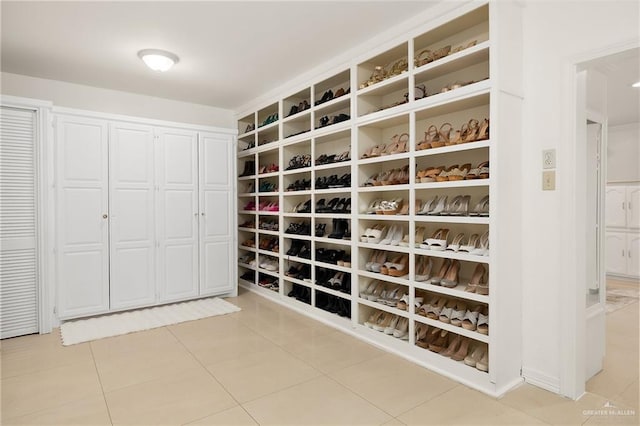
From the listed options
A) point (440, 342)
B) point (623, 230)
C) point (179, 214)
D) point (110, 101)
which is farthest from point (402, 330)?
point (623, 230)

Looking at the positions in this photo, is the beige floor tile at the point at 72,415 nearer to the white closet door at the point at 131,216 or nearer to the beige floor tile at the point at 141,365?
the beige floor tile at the point at 141,365

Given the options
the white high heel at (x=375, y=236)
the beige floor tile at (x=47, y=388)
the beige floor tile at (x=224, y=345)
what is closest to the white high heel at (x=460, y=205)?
the white high heel at (x=375, y=236)

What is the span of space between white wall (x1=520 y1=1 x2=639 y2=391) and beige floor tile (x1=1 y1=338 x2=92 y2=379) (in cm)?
371

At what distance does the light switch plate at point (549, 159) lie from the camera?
2584 mm

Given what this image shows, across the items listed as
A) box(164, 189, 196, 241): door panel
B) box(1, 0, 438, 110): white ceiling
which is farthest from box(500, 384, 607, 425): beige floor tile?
box(164, 189, 196, 241): door panel

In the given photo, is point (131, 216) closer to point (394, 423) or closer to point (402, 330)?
point (402, 330)

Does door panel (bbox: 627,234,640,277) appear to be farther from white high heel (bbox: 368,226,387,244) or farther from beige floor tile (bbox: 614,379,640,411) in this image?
white high heel (bbox: 368,226,387,244)

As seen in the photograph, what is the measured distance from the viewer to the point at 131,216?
4543 millimetres

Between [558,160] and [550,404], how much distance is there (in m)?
1.67

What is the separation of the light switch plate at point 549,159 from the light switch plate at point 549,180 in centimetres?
4

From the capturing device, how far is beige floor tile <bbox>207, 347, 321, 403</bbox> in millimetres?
2662

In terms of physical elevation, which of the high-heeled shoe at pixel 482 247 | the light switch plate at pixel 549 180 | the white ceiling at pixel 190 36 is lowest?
the high-heeled shoe at pixel 482 247

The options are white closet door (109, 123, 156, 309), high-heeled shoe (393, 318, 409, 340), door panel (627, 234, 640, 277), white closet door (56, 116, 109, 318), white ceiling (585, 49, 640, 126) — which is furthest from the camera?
door panel (627, 234, 640, 277)

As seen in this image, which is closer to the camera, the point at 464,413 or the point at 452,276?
the point at 464,413
